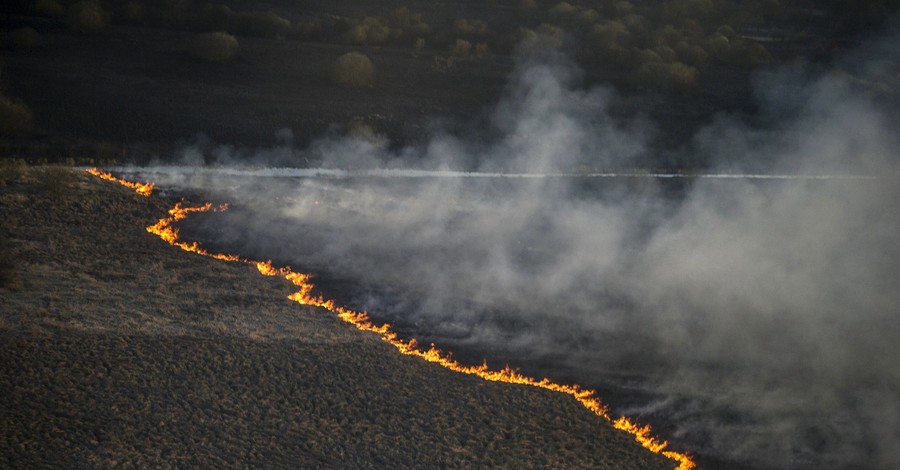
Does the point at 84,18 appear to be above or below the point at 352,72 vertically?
above

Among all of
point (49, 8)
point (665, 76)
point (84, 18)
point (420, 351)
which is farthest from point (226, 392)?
point (49, 8)

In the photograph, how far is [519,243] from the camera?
1426cm

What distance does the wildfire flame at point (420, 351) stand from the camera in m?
9.27

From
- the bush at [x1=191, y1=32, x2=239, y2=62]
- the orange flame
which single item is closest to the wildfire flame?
the orange flame

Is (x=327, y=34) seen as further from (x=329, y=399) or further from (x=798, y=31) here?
(x=329, y=399)

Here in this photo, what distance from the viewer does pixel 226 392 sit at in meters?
8.85

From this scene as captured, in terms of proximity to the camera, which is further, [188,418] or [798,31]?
[798,31]

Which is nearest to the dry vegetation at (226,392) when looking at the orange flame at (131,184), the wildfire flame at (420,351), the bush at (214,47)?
the wildfire flame at (420,351)

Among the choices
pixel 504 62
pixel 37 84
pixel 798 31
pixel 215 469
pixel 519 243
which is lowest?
pixel 215 469

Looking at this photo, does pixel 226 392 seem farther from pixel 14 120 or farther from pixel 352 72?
pixel 352 72

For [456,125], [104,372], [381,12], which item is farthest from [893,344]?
[381,12]

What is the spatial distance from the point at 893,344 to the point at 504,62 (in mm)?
18823

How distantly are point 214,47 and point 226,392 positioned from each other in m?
19.1

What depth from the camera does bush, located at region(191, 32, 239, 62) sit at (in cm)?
2592
